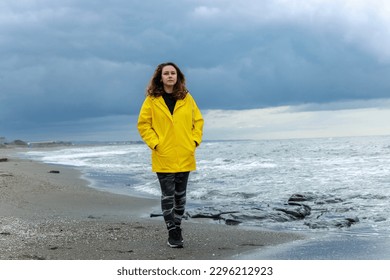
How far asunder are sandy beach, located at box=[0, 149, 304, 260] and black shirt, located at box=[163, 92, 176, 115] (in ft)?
5.87

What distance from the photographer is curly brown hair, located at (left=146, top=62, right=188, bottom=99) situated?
6238 mm

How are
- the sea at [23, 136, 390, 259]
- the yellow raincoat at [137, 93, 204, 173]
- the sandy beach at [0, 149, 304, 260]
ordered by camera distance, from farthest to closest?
the sea at [23, 136, 390, 259] < the yellow raincoat at [137, 93, 204, 173] < the sandy beach at [0, 149, 304, 260]

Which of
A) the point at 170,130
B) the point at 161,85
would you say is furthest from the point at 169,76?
the point at 170,130

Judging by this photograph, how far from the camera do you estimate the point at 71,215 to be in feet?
30.0

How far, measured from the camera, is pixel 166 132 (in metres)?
6.18

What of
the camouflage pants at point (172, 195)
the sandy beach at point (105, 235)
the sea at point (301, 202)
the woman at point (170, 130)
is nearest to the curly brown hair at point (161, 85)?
the woman at point (170, 130)

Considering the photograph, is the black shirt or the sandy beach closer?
the sandy beach

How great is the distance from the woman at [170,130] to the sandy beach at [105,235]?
0.51 meters

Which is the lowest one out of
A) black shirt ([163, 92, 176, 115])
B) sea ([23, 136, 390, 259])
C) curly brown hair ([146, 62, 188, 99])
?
sea ([23, 136, 390, 259])

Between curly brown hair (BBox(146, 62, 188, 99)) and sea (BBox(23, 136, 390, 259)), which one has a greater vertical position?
curly brown hair (BBox(146, 62, 188, 99))

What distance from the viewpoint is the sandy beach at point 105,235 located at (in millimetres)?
5879

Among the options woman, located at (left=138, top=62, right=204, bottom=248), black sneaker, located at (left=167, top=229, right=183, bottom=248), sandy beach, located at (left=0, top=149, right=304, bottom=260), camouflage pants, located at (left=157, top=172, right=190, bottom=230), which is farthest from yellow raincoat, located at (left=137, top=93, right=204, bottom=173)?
sandy beach, located at (left=0, top=149, right=304, bottom=260)

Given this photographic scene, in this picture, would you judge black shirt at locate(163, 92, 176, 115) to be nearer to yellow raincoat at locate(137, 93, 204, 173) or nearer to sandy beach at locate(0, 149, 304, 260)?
yellow raincoat at locate(137, 93, 204, 173)
